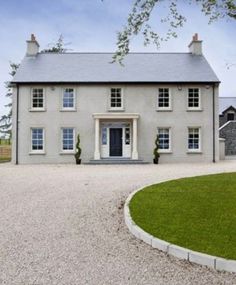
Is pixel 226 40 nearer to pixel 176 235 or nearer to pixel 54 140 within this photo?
pixel 176 235

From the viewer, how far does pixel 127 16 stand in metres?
10.7

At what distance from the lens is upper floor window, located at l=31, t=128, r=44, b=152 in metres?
26.3

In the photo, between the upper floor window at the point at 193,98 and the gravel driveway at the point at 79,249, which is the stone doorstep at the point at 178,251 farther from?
the upper floor window at the point at 193,98

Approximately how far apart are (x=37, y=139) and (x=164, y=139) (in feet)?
30.9

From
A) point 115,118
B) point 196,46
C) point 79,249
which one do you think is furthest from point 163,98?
point 79,249

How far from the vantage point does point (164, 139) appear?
86.9 ft

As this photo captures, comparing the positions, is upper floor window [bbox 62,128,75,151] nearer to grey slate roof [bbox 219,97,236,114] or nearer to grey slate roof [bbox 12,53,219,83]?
grey slate roof [bbox 12,53,219,83]

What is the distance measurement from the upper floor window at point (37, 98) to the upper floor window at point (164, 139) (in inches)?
358

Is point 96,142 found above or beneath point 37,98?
beneath

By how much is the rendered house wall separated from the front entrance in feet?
4.79

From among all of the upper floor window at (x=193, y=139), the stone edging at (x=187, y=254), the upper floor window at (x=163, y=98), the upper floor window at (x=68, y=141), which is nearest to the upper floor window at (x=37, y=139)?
the upper floor window at (x=68, y=141)

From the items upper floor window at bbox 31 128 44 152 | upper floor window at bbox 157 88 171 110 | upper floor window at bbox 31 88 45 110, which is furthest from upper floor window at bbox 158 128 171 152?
upper floor window at bbox 31 88 45 110

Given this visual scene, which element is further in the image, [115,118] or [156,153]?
[115,118]

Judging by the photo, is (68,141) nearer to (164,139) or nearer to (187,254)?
(164,139)
